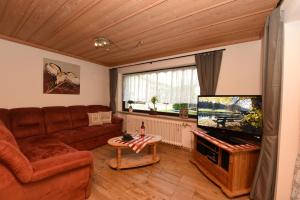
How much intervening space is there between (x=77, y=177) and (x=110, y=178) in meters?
0.69

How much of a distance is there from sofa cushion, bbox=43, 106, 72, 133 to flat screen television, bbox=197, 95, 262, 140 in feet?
9.46

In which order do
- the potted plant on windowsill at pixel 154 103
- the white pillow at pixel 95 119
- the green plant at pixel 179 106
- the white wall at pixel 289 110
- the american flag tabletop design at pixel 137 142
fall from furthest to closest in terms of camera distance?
1. the potted plant on windowsill at pixel 154 103
2. the white pillow at pixel 95 119
3. the green plant at pixel 179 106
4. the american flag tabletop design at pixel 137 142
5. the white wall at pixel 289 110

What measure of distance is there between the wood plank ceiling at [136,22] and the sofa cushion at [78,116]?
57.6 inches

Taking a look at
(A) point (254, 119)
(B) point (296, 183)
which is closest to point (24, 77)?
(A) point (254, 119)

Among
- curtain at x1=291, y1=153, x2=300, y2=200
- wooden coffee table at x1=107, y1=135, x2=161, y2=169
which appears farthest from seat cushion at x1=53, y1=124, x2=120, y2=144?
curtain at x1=291, y1=153, x2=300, y2=200

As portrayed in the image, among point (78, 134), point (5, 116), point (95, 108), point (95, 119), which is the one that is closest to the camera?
point (5, 116)

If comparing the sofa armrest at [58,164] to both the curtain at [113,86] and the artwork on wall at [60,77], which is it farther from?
the curtain at [113,86]

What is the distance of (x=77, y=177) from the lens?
1.72 m

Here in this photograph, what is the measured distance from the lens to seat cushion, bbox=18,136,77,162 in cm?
202

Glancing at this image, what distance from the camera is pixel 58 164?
5.03 ft

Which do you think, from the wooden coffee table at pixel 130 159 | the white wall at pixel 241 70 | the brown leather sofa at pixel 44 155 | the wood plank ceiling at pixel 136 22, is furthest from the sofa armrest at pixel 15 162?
the white wall at pixel 241 70

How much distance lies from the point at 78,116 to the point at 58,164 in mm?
2356

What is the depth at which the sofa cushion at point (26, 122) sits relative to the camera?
109 inches

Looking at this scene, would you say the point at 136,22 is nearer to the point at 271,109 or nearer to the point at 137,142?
the point at 137,142
